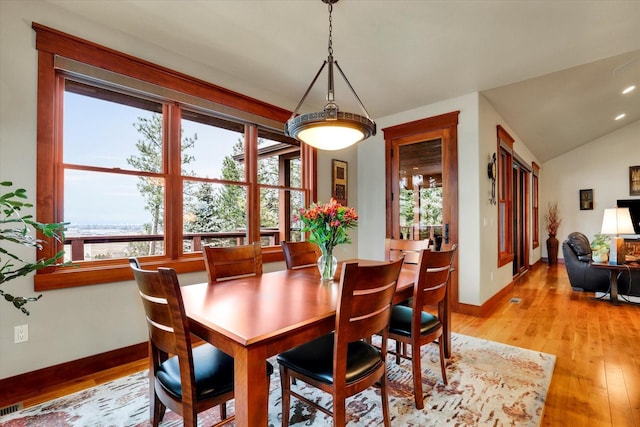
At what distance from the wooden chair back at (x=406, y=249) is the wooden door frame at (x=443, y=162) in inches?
48.5

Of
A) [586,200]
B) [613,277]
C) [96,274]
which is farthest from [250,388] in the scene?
[586,200]

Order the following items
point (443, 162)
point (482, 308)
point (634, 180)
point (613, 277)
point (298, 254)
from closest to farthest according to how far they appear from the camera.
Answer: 1. point (298, 254)
2. point (482, 308)
3. point (443, 162)
4. point (613, 277)
5. point (634, 180)

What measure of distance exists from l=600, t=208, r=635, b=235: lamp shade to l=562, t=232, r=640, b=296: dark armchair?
0.66 m

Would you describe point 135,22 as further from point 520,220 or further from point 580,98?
point 520,220

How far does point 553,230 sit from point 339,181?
21.7 ft

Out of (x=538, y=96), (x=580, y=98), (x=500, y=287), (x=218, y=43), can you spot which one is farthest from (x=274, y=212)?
(x=580, y=98)

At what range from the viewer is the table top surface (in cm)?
117

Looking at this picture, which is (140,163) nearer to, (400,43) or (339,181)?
(400,43)

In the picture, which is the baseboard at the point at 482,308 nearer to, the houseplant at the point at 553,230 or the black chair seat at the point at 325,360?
the black chair seat at the point at 325,360

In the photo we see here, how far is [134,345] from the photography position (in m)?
2.55

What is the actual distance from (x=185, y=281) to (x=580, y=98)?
229 inches

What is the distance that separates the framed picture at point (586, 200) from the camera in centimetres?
745

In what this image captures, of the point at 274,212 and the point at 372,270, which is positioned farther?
the point at 274,212

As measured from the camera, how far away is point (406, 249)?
279 cm
